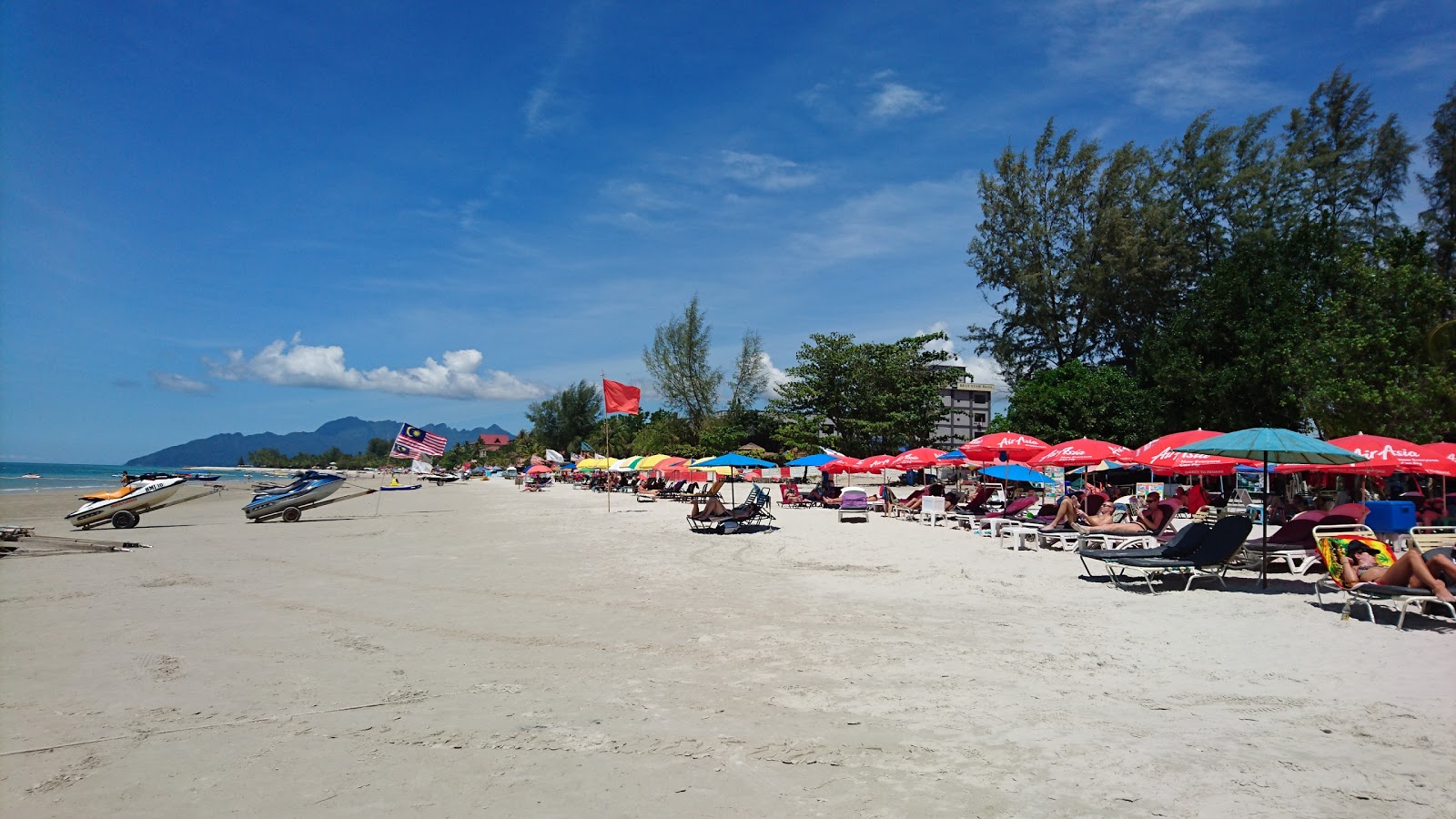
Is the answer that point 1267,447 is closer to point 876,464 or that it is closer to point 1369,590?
point 1369,590

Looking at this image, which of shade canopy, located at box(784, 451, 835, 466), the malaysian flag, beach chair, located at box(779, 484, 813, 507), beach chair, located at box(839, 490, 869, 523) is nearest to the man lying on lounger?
beach chair, located at box(839, 490, 869, 523)

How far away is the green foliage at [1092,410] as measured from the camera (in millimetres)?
33094

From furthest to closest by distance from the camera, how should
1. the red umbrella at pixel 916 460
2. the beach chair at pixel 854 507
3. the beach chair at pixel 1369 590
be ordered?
the red umbrella at pixel 916 460 < the beach chair at pixel 854 507 < the beach chair at pixel 1369 590

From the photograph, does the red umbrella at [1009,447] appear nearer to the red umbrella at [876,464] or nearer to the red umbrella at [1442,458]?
the red umbrella at [876,464]

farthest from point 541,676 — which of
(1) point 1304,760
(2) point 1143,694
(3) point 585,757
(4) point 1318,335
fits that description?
(4) point 1318,335

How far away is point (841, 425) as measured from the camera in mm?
43469

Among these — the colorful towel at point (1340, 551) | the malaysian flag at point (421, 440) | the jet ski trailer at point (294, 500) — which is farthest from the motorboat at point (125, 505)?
the colorful towel at point (1340, 551)

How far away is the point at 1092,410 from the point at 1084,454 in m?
19.3

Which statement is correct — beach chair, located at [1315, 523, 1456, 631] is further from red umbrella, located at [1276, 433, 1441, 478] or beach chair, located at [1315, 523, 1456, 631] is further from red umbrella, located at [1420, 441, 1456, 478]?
red umbrella, located at [1420, 441, 1456, 478]

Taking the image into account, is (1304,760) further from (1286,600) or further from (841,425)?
(841,425)

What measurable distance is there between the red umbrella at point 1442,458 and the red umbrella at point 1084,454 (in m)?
4.76

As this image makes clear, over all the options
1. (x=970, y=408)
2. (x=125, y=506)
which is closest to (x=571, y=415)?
(x=970, y=408)

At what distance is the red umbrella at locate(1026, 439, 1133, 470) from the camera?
15961 mm

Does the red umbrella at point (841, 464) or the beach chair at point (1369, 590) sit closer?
the beach chair at point (1369, 590)
